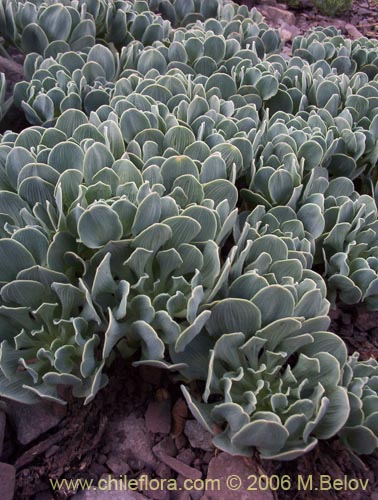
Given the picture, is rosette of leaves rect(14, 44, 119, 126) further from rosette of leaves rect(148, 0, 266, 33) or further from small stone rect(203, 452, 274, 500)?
small stone rect(203, 452, 274, 500)

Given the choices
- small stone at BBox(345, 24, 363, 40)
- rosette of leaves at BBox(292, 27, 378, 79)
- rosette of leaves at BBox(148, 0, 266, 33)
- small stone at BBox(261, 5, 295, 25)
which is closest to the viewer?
rosette of leaves at BBox(292, 27, 378, 79)

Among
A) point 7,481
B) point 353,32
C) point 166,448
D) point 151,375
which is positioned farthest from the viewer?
point 353,32

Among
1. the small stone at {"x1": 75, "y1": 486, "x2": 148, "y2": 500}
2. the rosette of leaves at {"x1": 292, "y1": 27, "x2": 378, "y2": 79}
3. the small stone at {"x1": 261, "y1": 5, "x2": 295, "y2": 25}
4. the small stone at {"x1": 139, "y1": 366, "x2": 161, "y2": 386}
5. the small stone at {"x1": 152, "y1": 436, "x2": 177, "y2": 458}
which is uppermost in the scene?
the rosette of leaves at {"x1": 292, "y1": 27, "x2": 378, "y2": 79}

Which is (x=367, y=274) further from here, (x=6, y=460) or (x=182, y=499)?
(x=6, y=460)

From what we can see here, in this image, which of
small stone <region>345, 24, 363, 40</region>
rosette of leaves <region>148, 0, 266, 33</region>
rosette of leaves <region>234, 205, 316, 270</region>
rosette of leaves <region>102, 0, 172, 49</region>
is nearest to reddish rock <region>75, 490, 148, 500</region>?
rosette of leaves <region>234, 205, 316, 270</region>

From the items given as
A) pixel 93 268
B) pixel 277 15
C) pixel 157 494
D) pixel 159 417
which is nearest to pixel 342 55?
pixel 277 15

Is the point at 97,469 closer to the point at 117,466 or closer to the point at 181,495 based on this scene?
the point at 117,466
